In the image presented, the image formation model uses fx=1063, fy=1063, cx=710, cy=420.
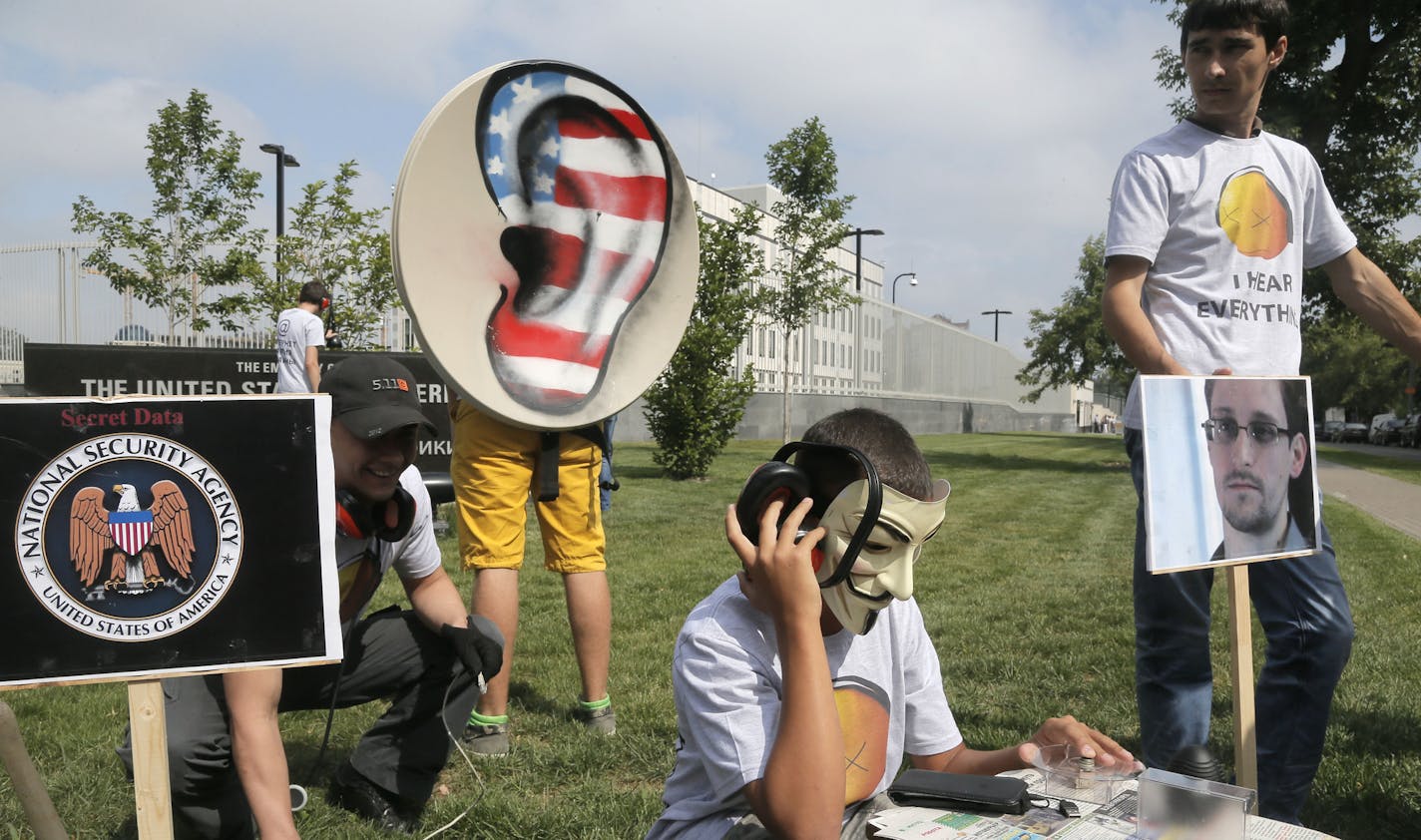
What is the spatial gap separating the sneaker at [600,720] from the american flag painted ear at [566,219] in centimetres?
110

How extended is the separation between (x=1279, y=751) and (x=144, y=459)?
2673mm

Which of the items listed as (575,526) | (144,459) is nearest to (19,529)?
(144,459)

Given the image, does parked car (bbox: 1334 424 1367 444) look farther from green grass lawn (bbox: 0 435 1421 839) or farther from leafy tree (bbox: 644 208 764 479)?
green grass lawn (bbox: 0 435 1421 839)

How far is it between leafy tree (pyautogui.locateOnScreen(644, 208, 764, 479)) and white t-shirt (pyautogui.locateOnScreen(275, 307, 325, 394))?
6317 millimetres

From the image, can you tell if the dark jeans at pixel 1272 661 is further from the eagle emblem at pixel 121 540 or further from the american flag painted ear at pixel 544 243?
the eagle emblem at pixel 121 540

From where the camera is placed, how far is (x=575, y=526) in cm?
373

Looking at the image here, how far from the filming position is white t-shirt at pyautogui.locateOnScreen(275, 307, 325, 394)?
8109mm

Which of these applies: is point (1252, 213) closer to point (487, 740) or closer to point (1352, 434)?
point (487, 740)

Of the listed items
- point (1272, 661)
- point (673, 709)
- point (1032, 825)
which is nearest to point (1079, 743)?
point (1032, 825)

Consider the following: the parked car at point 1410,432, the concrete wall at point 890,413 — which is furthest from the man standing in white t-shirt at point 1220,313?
the parked car at point 1410,432

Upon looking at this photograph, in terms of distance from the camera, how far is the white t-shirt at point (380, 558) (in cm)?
283

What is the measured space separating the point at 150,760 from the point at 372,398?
3.51ft

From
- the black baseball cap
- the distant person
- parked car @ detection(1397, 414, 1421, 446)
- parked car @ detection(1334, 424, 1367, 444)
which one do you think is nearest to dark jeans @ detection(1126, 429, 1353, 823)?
the distant person

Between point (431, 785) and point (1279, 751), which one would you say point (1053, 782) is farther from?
point (431, 785)
